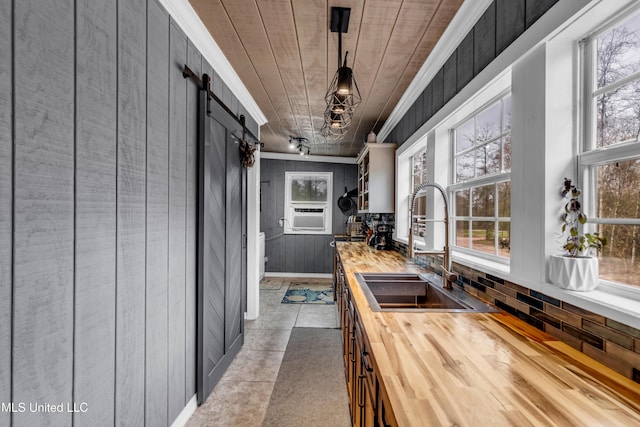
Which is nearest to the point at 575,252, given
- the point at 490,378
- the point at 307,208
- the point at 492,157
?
the point at 490,378

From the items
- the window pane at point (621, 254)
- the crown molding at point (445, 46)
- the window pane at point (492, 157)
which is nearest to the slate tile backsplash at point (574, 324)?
the window pane at point (621, 254)

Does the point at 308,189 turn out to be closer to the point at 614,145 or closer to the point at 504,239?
the point at 504,239

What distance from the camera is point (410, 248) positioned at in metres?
1.72

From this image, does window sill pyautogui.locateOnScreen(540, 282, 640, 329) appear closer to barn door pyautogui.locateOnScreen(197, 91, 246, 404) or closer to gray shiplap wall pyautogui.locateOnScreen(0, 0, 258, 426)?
gray shiplap wall pyautogui.locateOnScreen(0, 0, 258, 426)

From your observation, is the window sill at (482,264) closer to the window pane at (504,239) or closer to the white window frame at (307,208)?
the window pane at (504,239)

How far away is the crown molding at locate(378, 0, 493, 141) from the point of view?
1602 mm

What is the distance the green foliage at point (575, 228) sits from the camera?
995 millimetres

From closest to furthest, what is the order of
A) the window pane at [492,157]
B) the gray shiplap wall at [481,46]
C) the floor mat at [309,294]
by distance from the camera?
the gray shiplap wall at [481,46]
the window pane at [492,157]
the floor mat at [309,294]

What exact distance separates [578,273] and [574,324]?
0.17 metres

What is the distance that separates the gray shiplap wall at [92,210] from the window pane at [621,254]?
1.86 meters

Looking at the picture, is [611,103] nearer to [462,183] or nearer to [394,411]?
[462,183]

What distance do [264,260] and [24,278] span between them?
17.2 feet

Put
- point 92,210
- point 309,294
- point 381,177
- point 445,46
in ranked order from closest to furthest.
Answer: point 92,210 < point 445,46 < point 381,177 < point 309,294

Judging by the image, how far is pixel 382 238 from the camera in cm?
379
